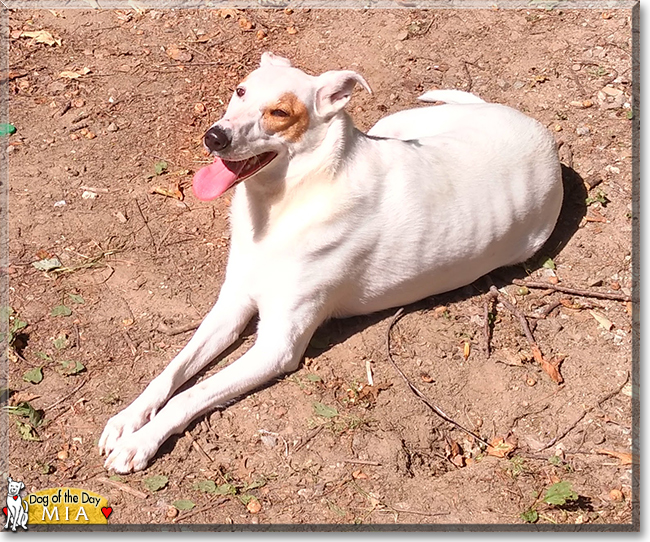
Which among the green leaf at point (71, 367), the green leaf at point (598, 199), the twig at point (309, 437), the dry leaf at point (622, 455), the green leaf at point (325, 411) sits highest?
the green leaf at point (71, 367)

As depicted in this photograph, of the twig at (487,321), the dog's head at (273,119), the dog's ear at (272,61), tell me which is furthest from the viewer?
the twig at (487,321)

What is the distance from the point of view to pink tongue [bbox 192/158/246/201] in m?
5.32

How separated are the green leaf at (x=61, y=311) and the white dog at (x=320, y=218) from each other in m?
0.96

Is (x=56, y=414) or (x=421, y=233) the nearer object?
(x=56, y=414)

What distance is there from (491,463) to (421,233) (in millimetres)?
1507

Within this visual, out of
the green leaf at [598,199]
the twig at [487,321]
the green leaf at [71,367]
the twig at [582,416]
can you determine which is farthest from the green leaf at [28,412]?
the green leaf at [598,199]

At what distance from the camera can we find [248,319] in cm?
592

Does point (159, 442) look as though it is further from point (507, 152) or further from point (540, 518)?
point (507, 152)

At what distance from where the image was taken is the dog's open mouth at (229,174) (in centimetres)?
529

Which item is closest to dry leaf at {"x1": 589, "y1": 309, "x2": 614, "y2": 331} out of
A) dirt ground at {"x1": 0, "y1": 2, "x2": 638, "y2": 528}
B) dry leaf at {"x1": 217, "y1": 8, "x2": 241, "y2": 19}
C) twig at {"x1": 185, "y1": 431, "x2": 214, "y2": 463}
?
dirt ground at {"x1": 0, "y1": 2, "x2": 638, "y2": 528}

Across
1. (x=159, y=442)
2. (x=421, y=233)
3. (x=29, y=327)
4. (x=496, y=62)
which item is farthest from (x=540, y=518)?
(x=496, y=62)

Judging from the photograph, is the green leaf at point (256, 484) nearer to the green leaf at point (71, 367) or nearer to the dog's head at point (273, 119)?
the green leaf at point (71, 367)

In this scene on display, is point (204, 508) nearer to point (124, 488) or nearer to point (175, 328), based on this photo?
point (124, 488)

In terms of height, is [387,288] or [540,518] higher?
[387,288]
